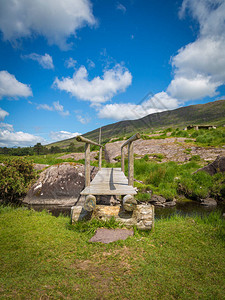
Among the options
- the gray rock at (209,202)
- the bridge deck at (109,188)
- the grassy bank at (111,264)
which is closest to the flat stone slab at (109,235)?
the grassy bank at (111,264)

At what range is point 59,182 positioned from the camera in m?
8.52

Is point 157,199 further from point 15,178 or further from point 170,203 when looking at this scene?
point 15,178

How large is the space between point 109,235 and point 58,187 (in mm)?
5304

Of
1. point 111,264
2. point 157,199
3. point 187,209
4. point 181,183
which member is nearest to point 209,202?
point 187,209

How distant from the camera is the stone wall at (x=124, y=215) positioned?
13.8ft

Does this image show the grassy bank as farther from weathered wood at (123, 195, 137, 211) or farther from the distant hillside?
the distant hillside

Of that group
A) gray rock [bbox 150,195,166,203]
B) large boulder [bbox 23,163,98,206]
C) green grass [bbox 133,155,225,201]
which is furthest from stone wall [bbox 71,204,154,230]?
gray rock [bbox 150,195,166,203]

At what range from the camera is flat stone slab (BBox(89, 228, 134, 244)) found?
12.2 ft

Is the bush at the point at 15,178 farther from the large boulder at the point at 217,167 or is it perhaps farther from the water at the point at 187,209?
the large boulder at the point at 217,167

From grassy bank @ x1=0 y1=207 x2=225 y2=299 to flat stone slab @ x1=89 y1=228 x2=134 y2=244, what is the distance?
145mm

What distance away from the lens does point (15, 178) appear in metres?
8.23

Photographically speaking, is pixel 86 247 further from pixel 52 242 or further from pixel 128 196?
pixel 128 196

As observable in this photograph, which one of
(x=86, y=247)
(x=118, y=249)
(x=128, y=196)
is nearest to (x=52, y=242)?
(x=86, y=247)

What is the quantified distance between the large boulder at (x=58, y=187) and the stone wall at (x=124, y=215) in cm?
368
